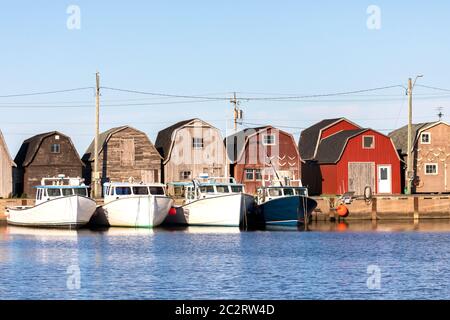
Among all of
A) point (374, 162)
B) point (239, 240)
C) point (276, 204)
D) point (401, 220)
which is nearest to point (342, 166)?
point (374, 162)

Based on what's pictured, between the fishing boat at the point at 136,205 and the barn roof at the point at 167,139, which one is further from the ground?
the barn roof at the point at 167,139

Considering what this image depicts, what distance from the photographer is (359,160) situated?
82.1 m

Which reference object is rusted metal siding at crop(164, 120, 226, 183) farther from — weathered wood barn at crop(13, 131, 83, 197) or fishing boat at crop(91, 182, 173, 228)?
fishing boat at crop(91, 182, 173, 228)

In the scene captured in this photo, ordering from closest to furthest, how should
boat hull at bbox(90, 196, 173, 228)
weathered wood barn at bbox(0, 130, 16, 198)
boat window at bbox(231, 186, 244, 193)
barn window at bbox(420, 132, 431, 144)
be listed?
boat hull at bbox(90, 196, 173, 228)
boat window at bbox(231, 186, 244, 193)
weathered wood barn at bbox(0, 130, 16, 198)
barn window at bbox(420, 132, 431, 144)

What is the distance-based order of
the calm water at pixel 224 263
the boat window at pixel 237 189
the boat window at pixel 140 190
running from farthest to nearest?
the boat window at pixel 237 189, the boat window at pixel 140 190, the calm water at pixel 224 263

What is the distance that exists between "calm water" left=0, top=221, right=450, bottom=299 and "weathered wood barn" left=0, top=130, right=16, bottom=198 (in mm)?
12580

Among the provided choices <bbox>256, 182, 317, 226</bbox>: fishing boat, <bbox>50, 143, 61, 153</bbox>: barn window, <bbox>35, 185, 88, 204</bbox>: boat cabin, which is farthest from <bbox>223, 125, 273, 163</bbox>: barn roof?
<bbox>35, 185, 88, 204</bbox>: boat cabin

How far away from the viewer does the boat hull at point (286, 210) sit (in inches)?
2502

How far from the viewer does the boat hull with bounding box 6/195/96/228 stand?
2461 inches

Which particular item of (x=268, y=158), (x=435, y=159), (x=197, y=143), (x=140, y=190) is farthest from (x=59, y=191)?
(x=435, y=159)

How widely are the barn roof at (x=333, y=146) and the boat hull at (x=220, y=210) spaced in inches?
773

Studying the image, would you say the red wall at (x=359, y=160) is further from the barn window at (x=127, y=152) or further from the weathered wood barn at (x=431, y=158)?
the barn window at (x=127, y=152)

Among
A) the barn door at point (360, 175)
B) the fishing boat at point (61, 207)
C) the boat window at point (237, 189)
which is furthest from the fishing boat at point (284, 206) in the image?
the barn door at point (360, 175)
